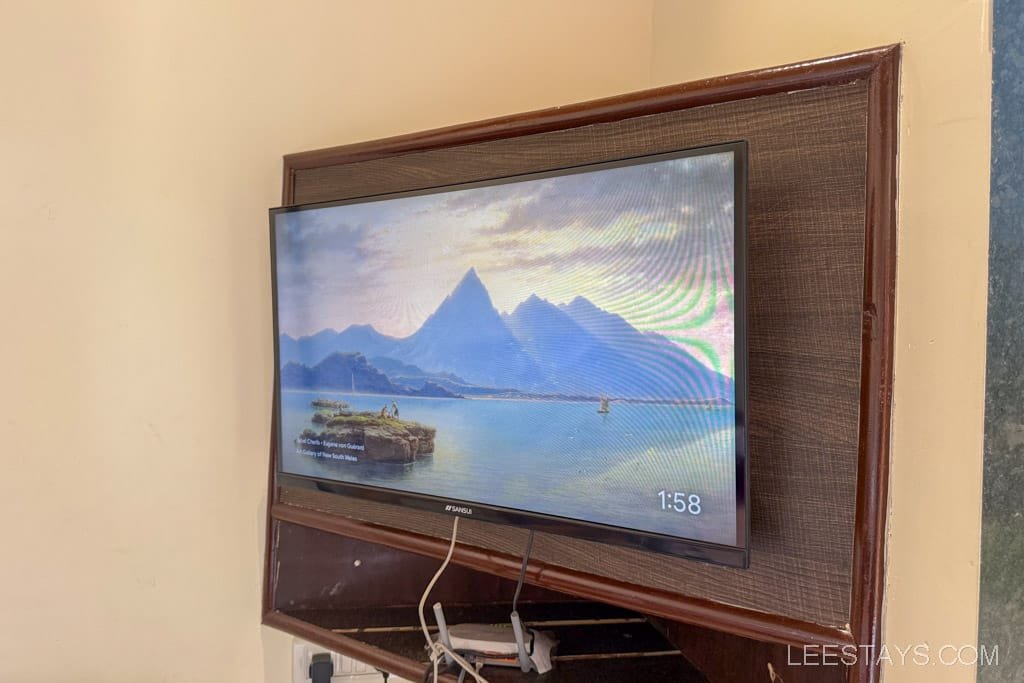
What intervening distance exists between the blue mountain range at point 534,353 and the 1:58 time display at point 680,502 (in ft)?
0.42

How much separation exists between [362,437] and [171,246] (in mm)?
563

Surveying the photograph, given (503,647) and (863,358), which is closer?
(863,358)

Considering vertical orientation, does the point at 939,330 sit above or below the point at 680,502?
above

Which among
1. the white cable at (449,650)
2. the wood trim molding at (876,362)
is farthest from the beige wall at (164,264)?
the wood trim molding at (876,362)

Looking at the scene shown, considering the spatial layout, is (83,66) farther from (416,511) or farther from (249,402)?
(416,511)

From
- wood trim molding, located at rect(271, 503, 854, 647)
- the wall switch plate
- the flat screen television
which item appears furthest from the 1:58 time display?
the wall switch plate

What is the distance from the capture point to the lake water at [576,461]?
94cm

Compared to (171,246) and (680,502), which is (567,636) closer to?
(680,502)

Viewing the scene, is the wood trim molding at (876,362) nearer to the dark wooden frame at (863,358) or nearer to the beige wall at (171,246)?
the dark wooden frame at (863,358)

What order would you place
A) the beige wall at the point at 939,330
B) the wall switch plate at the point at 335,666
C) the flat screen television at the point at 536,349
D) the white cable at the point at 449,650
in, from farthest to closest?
1. the wall switch plate at the point at 335,666
2. the white cable at the point at 449,650
3. the flat screen television at the point at 536,349
4. the beige wall at the point at 939,330

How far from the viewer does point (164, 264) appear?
1440 mm

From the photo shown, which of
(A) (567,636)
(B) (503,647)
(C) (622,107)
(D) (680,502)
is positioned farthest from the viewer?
(A) (567,636)

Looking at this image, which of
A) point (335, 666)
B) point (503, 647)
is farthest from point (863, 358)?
point (335, 666)

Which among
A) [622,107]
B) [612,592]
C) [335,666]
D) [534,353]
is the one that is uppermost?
[622,107]
